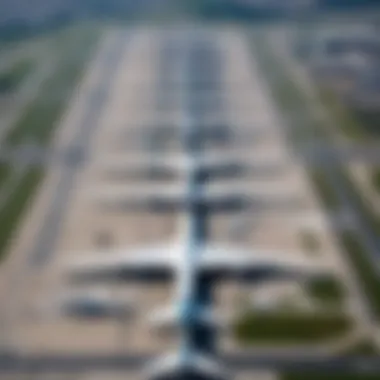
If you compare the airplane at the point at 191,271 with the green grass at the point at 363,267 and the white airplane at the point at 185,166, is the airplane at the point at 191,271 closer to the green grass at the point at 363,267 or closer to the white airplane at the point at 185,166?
the green grass at the point at 363,267

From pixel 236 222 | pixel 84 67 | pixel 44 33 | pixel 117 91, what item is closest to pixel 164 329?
pixel 236 222

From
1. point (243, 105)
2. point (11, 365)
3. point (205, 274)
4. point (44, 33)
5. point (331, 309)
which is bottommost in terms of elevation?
point (11, 365)

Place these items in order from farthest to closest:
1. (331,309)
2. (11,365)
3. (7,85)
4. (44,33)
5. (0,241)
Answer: (44,33) < (7,85) < (0,241) < (331,309) < (11,365)

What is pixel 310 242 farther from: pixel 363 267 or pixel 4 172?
pixel 4 172

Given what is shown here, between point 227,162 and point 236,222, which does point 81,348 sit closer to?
point 236,222

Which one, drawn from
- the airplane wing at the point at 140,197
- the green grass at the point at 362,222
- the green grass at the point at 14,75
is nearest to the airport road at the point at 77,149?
the airplane wing at the point at 140,197

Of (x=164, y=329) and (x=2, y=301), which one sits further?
(x=2, y=301)
